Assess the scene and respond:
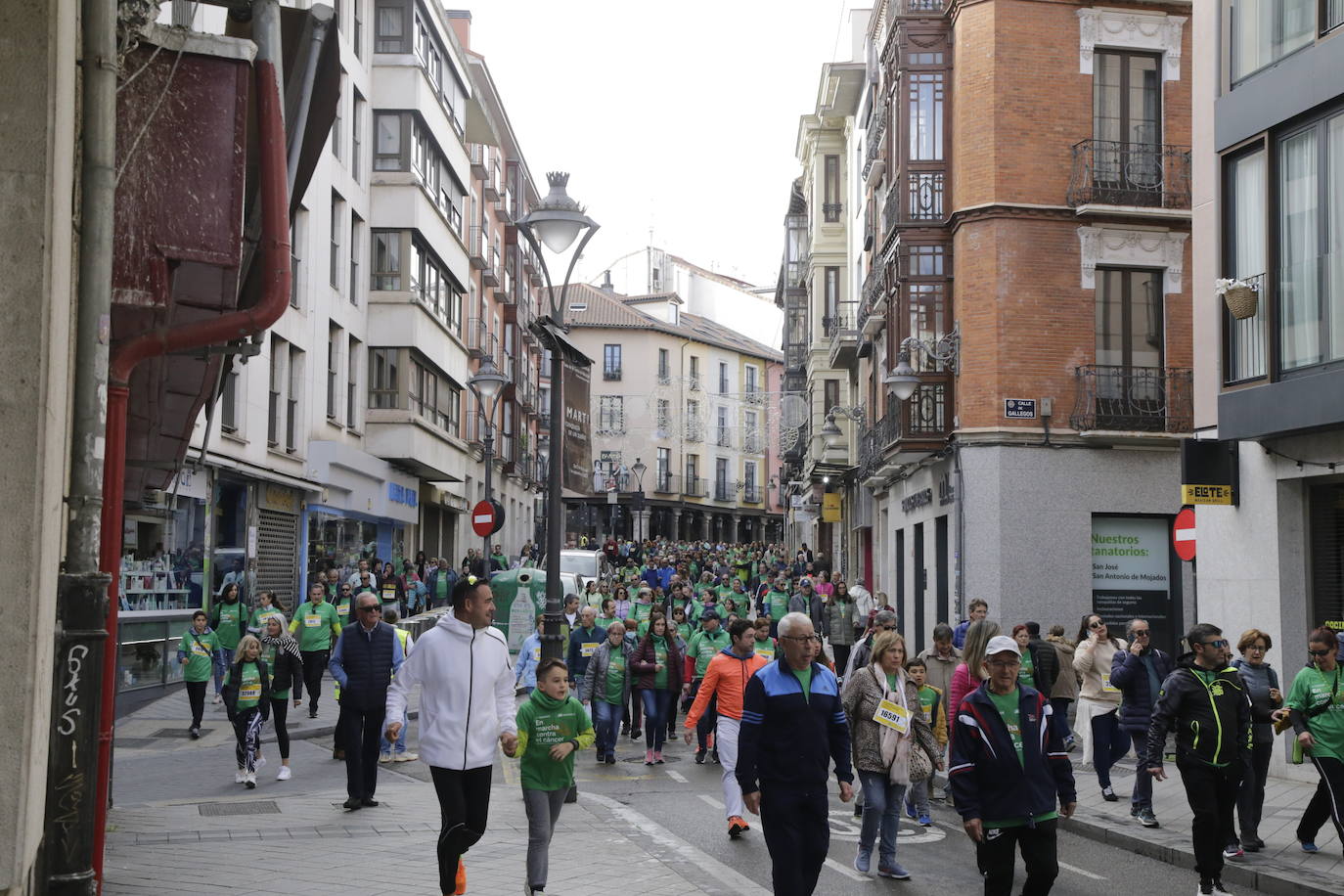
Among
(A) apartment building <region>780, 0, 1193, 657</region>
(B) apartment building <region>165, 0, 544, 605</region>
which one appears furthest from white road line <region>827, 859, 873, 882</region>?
(A) apartment building <region>780, 0, 1193, 657</region>

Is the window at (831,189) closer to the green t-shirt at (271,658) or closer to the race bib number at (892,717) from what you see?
the green t-shirt at (271,658)

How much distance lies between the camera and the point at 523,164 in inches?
2427

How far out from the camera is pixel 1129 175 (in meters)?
26.5

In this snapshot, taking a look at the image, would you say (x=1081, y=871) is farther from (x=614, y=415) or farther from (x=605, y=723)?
(x=614, y=415)

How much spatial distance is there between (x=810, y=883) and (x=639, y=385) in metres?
86.2

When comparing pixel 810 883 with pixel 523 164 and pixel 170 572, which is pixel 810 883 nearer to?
pixel 170 572

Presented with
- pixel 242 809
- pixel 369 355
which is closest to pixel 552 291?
pixel 242 809

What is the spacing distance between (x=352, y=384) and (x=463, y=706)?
26905 mm

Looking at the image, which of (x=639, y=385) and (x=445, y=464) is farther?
(x=639, y=385)

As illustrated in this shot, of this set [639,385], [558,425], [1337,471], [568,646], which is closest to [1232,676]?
[1337,471]

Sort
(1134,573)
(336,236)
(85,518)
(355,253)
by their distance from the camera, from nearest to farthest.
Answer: (85,518)
(1134,573)
(336,236)
(355,253)

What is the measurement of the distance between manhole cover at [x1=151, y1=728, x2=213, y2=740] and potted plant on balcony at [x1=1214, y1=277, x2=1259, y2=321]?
1330 cm

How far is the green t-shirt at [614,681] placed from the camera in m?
17.2

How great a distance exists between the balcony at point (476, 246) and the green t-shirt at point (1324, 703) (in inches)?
1491
